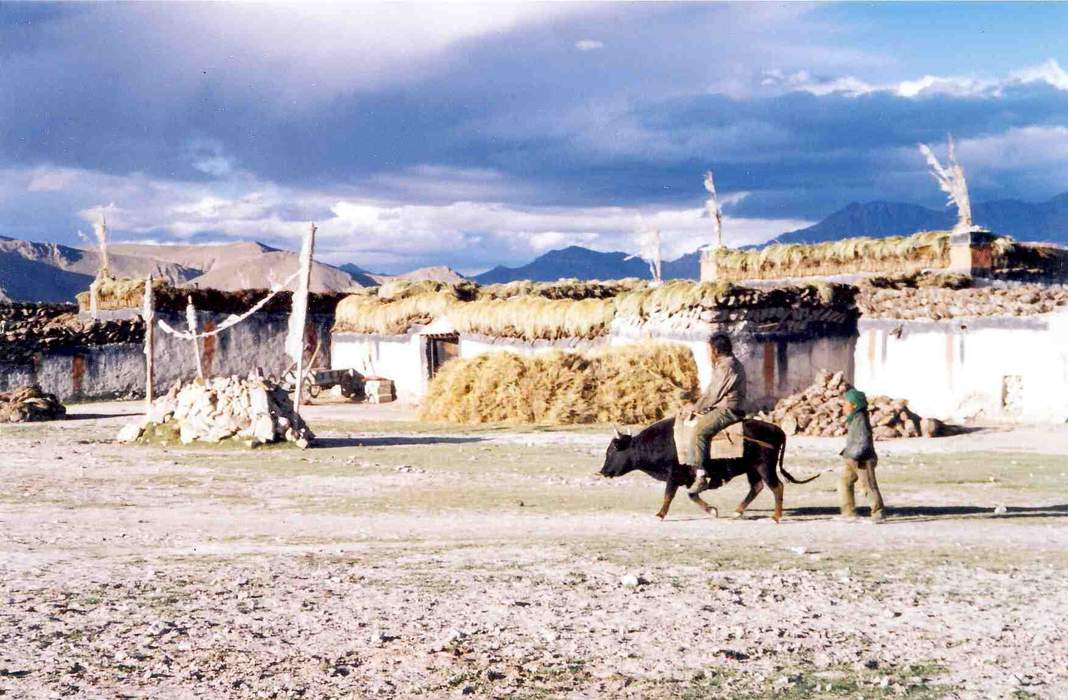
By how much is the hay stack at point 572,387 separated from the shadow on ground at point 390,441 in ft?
10.8

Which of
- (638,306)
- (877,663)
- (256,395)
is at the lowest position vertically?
(877,663)

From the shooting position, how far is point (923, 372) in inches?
924

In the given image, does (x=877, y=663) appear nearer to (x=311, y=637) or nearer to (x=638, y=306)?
(x=311, y=637)

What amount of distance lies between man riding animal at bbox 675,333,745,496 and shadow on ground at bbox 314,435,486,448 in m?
9.46

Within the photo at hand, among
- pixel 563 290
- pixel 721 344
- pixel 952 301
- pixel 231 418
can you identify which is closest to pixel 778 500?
pixel 721 344

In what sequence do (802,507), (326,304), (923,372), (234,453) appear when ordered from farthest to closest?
(326,304) → (923,372) → (234,453) → (802,507)

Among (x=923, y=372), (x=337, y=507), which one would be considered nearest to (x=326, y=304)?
(x=923, y=372)

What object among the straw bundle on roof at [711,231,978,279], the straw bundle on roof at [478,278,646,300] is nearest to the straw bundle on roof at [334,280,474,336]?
the straw bundle on roof at [478,278,646,300]

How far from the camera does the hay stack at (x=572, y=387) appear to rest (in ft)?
79.3

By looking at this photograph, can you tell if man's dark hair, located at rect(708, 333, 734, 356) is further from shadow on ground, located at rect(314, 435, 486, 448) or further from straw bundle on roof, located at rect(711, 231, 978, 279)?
straw bundle on roof, located at rect(711, 231, 978, 279)

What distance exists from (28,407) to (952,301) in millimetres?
19810

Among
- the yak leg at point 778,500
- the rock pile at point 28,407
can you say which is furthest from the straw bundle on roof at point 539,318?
the yak leg at point 778,500

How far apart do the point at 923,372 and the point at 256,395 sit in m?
12.7

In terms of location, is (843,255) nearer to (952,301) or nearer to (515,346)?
(952,301)
